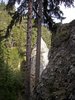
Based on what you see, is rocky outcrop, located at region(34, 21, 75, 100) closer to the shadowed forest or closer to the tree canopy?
the shadowed forest

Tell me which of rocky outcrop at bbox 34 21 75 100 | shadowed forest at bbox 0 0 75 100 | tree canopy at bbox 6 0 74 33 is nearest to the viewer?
rocky outcrop at bbox 34 21 75 100

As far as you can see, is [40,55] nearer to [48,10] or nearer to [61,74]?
[48,10]

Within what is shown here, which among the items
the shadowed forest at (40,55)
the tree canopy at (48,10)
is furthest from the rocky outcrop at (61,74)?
the tree canopy at (48,10)

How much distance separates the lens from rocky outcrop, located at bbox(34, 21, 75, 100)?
8086mm

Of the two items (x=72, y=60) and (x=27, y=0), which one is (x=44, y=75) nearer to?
(x=72, y=60)

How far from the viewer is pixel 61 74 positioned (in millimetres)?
8734

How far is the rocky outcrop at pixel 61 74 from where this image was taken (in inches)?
318

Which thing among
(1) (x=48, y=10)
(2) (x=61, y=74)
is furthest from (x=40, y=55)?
(2) (x=61, y=74)

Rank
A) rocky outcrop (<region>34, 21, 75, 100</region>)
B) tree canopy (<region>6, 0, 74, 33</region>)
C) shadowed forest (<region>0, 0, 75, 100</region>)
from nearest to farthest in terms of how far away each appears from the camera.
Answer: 1. rocky outcrop (<region>34, 21, 75, 100</region>)
2. shadowed forest (<region>0, 0, 75, 100</region>)
3. tree canopy (<region>6, 0, 74, 33</region>)

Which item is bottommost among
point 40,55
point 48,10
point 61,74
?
point 40,55

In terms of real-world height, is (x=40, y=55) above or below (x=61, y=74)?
below

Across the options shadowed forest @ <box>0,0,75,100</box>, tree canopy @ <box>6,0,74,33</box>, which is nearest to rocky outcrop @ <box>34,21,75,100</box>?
shadowed forest @ <box>0,0,75,100</box>

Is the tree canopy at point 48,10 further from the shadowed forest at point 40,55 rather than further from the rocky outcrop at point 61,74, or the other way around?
the rocky outcrop at point 61,74

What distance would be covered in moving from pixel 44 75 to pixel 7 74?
775 centimetres
